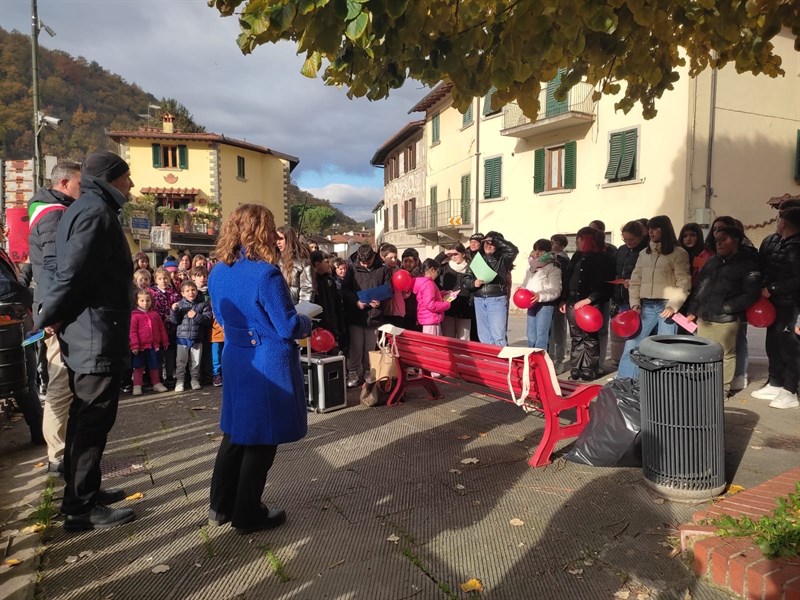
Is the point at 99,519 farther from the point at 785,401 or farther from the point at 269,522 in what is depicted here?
the point at 785,401

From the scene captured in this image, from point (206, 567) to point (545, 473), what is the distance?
2419 millimetres

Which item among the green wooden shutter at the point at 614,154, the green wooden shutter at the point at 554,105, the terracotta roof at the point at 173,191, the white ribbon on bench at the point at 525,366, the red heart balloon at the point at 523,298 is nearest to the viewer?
the white ribbon on bench at the point at 525,366

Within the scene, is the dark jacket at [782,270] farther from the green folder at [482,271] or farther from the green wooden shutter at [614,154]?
the green wooden shutter at [614,154]

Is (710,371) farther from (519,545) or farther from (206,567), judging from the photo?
(206,567)

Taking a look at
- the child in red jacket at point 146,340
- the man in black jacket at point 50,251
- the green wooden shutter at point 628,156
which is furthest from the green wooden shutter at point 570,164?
the man in black jacket at point 50,251

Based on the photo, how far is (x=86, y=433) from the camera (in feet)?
10.8

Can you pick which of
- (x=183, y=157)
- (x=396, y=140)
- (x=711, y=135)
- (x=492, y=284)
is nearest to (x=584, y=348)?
(x=492, y=284)

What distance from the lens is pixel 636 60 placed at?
3.88 m

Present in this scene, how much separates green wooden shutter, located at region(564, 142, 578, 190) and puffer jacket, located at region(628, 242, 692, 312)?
13.7m

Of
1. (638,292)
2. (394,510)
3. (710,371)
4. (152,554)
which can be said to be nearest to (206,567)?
(152,554)

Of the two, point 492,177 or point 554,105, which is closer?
point 554,105

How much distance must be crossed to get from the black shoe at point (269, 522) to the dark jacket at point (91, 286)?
1.20 metres

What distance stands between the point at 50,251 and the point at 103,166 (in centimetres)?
70

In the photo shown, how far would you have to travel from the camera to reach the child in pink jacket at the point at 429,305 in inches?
286
